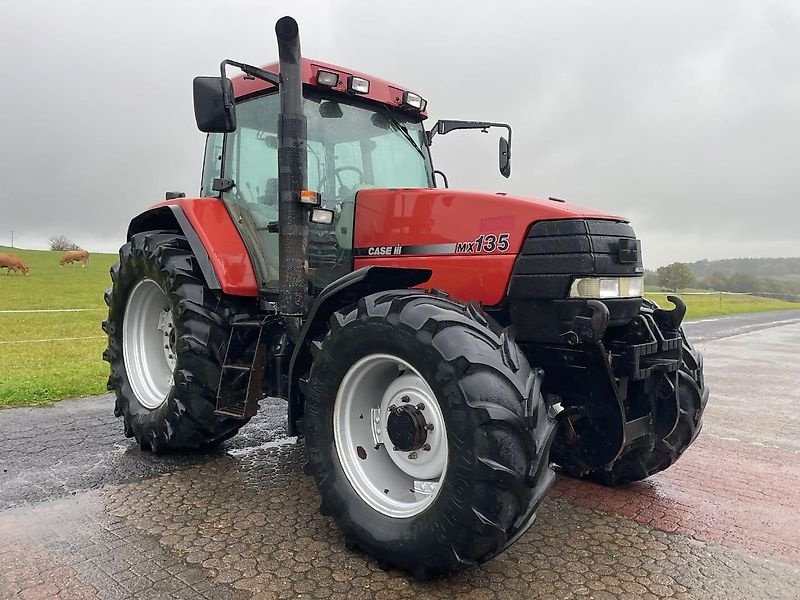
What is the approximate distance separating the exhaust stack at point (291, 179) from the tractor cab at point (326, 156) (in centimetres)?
16

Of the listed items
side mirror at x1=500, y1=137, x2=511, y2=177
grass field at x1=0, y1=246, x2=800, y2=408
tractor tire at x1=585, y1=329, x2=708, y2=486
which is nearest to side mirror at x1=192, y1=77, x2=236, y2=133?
side mirror at x1=500, y1=137, x2=511, y2=177

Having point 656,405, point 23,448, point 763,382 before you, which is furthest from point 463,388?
point 763,382

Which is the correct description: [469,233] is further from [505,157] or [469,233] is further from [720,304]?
[720,304]

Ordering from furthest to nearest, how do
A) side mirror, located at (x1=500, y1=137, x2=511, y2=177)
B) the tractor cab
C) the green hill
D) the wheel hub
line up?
1. the green hill
2. side mirror, located at (x1=500, y1=137, x2=511, y2=177)
3. the tractor cab
4. the wheel hub

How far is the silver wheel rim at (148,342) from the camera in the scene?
512 cm

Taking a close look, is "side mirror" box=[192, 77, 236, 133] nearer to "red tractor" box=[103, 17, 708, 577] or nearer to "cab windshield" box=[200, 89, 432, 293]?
"red tractor" box=[103, 17, 708, 577]

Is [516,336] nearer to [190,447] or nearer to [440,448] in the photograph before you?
[440,448]

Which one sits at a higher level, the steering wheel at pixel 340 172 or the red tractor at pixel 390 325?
the steering wheel at pixel 340 172

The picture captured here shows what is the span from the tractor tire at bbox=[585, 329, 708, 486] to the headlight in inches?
35.9

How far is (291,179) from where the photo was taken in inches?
152

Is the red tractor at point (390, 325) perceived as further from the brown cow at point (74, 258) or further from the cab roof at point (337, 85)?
the brown cow at point (74, 258)

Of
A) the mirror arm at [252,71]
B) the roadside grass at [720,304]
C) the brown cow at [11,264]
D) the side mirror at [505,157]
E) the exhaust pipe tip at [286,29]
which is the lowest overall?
the roadside grass at [720,304]

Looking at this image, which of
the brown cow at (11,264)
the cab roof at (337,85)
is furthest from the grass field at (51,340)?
the cab roof at (337,85)

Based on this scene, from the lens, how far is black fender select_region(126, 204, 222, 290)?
4391 millimetres
